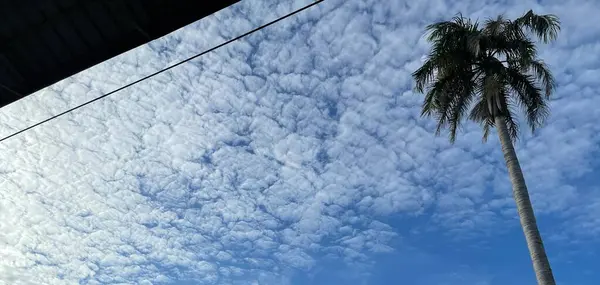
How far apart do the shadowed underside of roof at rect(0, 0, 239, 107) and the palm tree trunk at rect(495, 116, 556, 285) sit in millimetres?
12670

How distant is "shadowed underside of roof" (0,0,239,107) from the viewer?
6.26 m

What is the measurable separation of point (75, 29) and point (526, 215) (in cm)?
1388

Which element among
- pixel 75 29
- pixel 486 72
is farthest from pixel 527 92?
pixel 75 29

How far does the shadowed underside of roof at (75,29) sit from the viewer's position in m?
6.26

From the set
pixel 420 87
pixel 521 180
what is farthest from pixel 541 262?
pixel 420 87

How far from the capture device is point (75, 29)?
6.51 meters

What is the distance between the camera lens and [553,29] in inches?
720

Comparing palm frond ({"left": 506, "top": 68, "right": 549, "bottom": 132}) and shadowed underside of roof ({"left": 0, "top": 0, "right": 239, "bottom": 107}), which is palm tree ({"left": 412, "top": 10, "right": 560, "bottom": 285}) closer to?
palm frond ({"left": 506, "top": 68, "right": 549, "bottom": 132})

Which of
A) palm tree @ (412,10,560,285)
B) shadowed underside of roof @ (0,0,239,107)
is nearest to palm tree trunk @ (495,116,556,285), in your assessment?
palm tree @ (412,10,560,285)

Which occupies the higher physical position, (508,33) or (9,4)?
(508,33)

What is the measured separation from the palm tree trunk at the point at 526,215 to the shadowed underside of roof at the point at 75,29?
1267 centimetres

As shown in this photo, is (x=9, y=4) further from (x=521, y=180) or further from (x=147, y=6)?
(x=521, y=180)

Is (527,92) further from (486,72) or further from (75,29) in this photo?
(75,29)

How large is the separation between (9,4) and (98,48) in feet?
3.73
